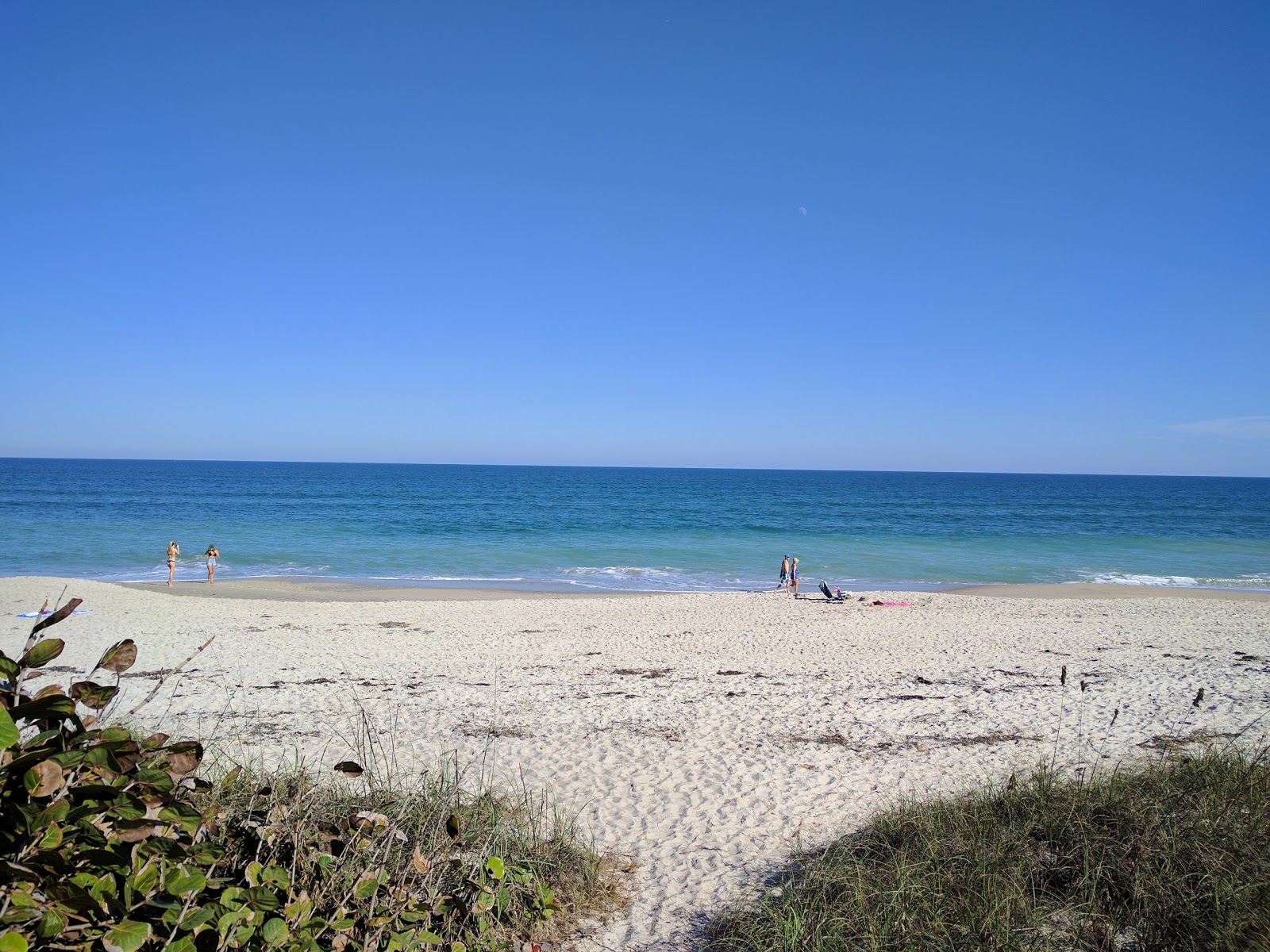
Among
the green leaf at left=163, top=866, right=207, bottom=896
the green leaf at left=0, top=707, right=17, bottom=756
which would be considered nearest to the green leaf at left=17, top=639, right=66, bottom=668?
the green leaf at left=0, top=707, right=17, bottom=756

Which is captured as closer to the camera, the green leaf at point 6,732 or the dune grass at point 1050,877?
the green leaf at point 6,732

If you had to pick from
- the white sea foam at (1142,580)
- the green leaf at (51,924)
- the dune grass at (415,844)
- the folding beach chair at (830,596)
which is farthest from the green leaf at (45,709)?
the white sea foam at (1142,580)

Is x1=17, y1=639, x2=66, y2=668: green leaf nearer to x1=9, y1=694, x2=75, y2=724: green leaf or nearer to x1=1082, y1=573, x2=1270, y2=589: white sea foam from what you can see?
x1=9, y1=694, x2=75, y2=724: green leaf

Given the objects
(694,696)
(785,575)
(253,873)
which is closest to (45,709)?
(253,873)

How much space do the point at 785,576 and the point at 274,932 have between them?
22.4m

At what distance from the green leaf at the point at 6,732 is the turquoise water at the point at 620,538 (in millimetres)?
23880

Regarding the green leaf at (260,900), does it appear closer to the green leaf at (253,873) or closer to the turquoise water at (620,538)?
the green leaf at (253,873)

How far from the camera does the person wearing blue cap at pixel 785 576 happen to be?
77.6 feet

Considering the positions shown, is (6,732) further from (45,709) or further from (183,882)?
(183,882)

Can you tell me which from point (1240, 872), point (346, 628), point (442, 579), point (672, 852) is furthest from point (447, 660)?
point (442, 579)

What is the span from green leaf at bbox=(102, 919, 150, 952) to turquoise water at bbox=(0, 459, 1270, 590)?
23.6m

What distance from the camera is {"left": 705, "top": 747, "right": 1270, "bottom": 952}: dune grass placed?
3311 mm

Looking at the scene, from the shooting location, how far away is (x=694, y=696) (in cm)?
1005

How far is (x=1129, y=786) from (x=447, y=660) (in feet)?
33.0
